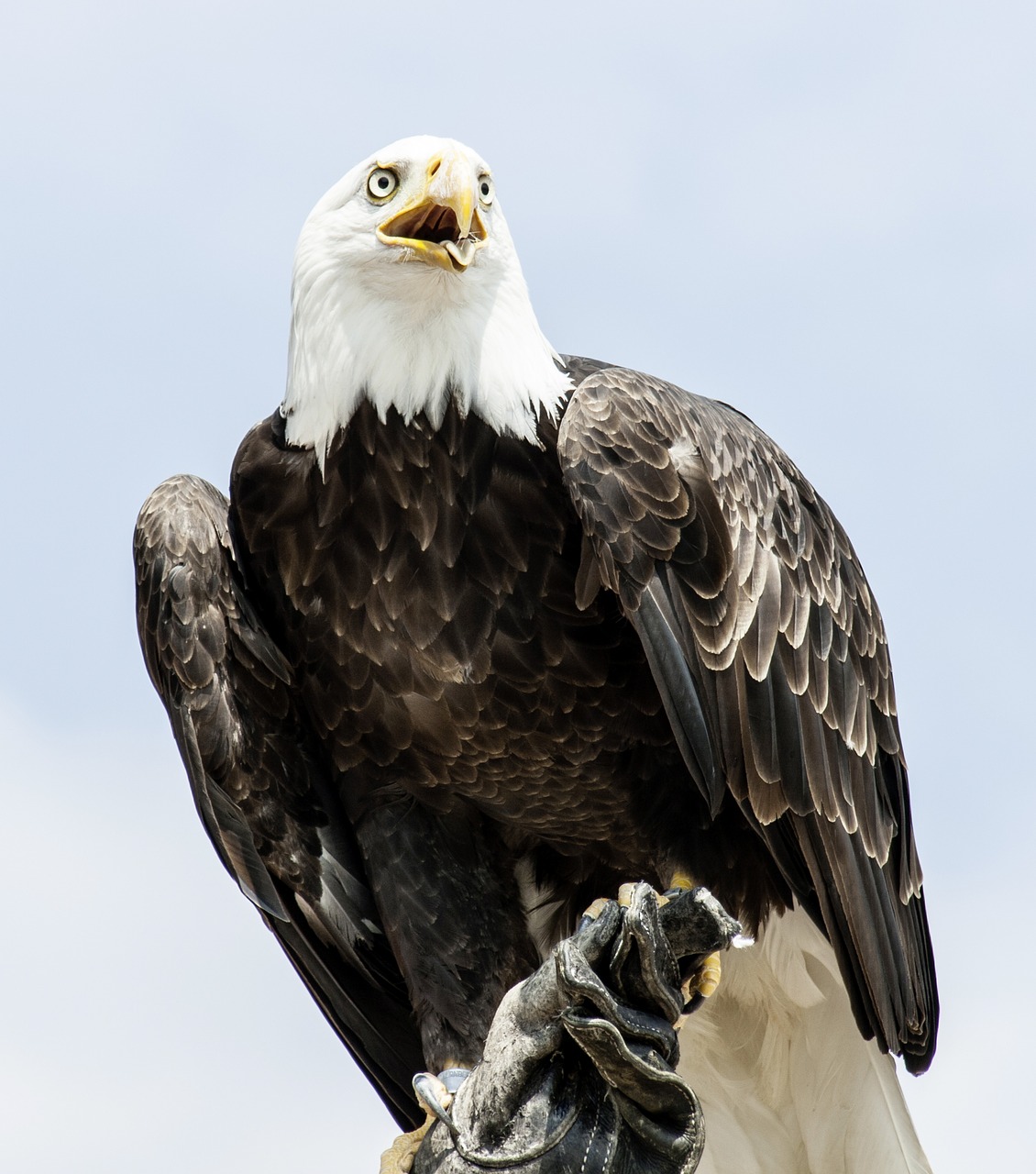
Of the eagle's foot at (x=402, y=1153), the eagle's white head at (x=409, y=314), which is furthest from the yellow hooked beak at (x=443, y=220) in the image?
the eagle's foot at (x=402, y=1153)

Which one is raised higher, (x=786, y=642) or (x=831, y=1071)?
(x=786, y=642)

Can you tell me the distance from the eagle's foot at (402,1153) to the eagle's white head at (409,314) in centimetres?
182

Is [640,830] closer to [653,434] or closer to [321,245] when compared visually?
[653,434]

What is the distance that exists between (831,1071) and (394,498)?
2260mm

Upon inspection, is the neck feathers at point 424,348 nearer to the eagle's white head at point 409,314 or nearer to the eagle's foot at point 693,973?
the eagle's white head at point 409,314

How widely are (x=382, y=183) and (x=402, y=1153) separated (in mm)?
2527

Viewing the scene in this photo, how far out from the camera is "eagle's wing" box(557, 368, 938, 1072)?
4945 millimetres

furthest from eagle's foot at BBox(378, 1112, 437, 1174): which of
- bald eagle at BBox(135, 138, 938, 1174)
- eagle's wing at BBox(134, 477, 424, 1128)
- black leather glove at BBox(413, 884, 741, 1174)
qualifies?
black leather glove at BBox(413, 884, 741, 1174)

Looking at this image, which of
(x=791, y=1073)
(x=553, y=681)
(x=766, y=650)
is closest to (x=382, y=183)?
(x=553, y=681)

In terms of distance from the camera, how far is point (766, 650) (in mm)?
5207

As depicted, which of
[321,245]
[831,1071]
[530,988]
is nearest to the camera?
[530,988]

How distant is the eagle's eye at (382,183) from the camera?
515cm

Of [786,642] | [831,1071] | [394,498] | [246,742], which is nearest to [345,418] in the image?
[394,498]

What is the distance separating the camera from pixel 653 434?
198 inches
